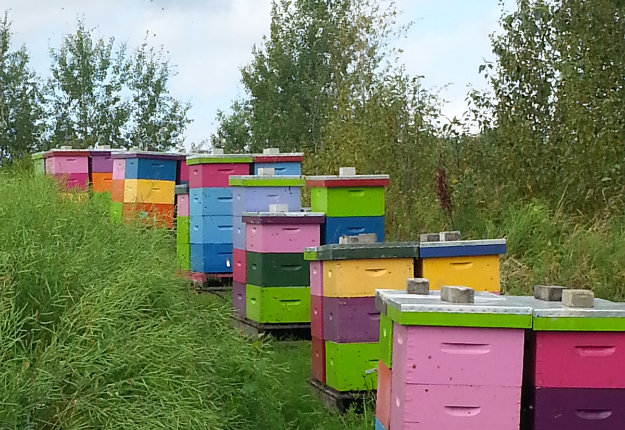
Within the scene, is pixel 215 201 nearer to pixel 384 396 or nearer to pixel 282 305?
pixel 282 305

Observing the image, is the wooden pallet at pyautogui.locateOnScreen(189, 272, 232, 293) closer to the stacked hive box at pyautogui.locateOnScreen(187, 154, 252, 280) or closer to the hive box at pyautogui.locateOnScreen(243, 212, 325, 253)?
the stacked hive box at pyautogui.locateOnScreen(187, 154, 252, 280)

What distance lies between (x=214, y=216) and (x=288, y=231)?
2.06 metres

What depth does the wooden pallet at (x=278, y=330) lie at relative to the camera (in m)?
5.29

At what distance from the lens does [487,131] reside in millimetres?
7395

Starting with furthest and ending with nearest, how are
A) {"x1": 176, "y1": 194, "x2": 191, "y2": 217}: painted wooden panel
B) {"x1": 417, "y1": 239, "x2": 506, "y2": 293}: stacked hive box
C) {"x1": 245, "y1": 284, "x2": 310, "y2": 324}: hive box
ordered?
{"x1": 176, "y1": 194, "x2": 191, "y2": 217}: painted wooden panel, {"x1": 245, "y1": 284, "x2": 310, "y2": 324}: hive box, {"x1": 417, "y1": 239, "x2": 506, "y2": 293}: stacked hive box

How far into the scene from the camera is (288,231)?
17.0ft

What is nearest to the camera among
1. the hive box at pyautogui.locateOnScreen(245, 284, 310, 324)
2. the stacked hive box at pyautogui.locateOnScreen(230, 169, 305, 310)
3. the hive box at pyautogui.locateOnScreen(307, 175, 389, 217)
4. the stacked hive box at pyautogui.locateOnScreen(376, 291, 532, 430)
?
the stacked hive box at pyautogui.locateOnScreen(376, 291, 532, 430)

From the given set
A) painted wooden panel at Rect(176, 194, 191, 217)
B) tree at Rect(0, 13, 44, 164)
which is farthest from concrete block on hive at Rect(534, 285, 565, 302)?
tree at Rect(0, 13, 44, 164)

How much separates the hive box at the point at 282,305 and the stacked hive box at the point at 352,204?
1.59 feet

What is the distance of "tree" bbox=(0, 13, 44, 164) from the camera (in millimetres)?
18531

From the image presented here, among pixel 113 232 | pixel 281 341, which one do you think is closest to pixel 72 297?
pixel 113 232

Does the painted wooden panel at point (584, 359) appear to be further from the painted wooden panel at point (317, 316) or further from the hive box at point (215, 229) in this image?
the hive box at point (215, 229)

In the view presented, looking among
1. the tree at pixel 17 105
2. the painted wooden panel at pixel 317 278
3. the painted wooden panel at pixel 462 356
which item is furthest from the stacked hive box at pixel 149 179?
the tree at pixel 17 105

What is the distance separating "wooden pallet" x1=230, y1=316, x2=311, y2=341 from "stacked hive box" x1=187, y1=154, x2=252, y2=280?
164cm
